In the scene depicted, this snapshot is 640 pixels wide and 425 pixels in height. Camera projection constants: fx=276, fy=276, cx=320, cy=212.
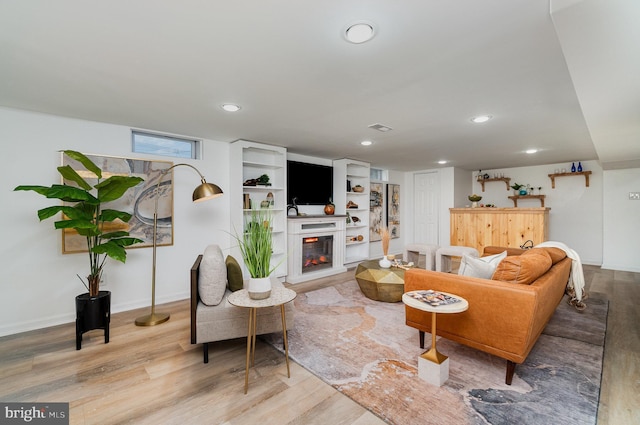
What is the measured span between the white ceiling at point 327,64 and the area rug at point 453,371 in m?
2.10

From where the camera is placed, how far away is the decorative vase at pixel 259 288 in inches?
77.3

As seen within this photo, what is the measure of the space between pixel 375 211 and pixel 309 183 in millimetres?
2394

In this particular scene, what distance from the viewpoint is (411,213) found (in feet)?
25.5

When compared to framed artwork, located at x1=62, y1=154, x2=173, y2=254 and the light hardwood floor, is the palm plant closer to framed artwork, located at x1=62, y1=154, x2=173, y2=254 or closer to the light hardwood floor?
framed artwork, located at x1=62, y1=154, x2=173, y2=254

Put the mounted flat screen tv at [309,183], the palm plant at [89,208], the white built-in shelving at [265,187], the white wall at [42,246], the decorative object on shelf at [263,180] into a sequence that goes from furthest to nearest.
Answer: the mounted flat screen tv at [309,183] < the decorative object on shelf at [263,180] < the white built-in shelving at [265,187] < the white wall at [42,246] < the palm plant at [89,208]

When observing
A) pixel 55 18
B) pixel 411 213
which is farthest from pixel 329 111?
pixel 411 213

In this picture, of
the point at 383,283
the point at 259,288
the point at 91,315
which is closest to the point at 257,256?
the point at 259,288

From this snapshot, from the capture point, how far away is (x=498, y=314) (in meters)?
1.95

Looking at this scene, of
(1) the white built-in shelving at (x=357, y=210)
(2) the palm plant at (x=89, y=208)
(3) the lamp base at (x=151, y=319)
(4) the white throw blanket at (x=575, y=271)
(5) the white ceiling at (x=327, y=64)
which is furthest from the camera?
(1) the white built-in shelving at (x=357, y=210)

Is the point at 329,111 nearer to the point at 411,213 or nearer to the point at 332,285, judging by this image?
the point at 332,285

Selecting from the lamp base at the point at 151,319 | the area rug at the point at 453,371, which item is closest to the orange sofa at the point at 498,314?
the area rug at the point at 453,371

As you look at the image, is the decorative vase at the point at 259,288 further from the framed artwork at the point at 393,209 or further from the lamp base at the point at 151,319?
the framed artwork at the point at 393,209

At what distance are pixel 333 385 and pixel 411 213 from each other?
21.0ft

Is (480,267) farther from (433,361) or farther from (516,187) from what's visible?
(516,187)
